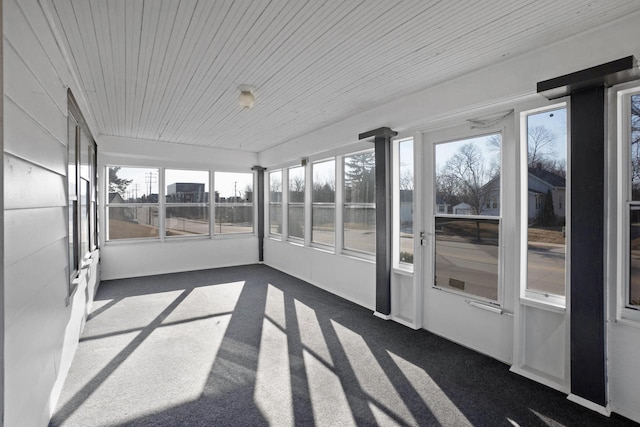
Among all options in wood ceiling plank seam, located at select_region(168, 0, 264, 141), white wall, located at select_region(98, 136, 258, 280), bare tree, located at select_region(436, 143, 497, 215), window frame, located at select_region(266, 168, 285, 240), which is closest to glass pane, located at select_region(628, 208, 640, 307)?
bare tree, located at select_region(436, 143, 497, 215)

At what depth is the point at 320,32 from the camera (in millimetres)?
2336

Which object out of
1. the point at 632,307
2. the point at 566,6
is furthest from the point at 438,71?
the point at 632,307

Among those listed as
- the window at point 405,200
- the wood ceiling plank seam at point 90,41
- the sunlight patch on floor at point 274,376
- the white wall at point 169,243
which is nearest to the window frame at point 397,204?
the window at point 405,200

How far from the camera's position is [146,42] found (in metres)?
2.46

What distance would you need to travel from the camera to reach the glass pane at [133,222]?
617cm

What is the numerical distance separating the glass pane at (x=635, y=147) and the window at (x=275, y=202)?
5.60 metres

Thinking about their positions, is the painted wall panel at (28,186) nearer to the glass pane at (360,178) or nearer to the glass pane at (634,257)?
the glass pane at (360,178)

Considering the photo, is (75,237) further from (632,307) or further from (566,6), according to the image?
(632,307)

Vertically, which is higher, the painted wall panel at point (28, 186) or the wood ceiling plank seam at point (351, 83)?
the wood ceiling plank seam at point (351, 83)

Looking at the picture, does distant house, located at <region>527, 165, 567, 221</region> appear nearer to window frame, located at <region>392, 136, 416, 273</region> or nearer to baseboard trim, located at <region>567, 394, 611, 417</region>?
baseboard trim, located at <region>567, 394, 611, 417</region>

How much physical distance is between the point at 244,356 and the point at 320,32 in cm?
283

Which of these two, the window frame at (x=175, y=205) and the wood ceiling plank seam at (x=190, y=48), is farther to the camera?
the window frame at (x=175, y=205)

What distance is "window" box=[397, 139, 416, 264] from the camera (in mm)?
3873

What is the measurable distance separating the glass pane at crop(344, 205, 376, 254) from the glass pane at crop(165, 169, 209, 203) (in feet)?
12.0
